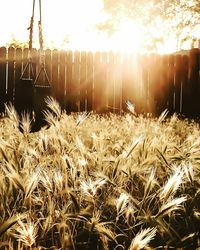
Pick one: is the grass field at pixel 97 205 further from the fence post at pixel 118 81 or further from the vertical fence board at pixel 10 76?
the fence post at pixel 118 81

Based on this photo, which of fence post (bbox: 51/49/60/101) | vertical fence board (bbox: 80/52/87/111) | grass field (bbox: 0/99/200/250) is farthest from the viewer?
vertical fence board (bbox: 80/52/87/111)

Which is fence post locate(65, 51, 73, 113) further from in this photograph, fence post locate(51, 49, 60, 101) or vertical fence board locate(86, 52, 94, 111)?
vertical fence board locate(86, 52, 94, 111)

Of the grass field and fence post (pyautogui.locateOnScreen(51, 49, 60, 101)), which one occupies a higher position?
fence post (pyautogui.locateOnScreen(51, 49, 60, 101))

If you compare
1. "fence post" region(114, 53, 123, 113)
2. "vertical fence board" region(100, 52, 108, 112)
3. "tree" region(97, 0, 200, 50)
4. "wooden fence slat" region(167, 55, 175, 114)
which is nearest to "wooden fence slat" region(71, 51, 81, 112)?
"vertical fence board" region(100, 52, 108, 112)

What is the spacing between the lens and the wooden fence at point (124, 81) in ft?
28.6

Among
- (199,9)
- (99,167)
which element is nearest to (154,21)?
(199,9)

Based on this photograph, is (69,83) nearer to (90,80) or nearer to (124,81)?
(90,80)

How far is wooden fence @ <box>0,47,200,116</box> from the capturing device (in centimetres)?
870

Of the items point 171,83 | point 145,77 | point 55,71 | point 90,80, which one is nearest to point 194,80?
point 171,83

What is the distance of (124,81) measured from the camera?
8953 mm

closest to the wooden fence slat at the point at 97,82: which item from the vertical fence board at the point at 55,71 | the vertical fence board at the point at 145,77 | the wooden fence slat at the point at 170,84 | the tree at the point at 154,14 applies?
the vertical fence board at the point at 55,71

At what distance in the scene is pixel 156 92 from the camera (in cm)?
890

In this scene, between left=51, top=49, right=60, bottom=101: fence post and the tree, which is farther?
the tree

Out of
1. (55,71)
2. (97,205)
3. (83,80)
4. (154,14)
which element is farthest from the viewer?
(154,14)
